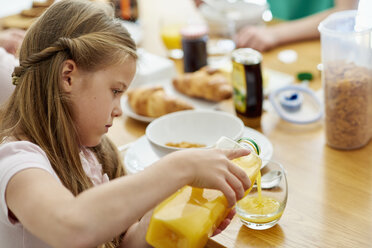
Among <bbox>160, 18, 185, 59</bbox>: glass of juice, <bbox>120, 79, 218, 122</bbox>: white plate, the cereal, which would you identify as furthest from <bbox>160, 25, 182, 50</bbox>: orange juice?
the cereal

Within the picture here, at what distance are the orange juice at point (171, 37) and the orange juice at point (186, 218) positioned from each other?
1.15 m

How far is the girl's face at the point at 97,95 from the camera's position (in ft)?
2.97

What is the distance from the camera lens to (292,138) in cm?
126

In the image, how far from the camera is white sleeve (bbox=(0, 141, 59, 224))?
76 centimetres

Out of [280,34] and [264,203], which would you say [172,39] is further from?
[264,203]

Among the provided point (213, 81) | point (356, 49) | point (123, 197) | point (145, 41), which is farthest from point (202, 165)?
point (145, 41)

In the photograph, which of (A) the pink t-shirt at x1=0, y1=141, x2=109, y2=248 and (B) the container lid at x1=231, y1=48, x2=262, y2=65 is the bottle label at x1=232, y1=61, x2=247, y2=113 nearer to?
(B) the container lid at x1=231, y1=48, x2=262, y2=65

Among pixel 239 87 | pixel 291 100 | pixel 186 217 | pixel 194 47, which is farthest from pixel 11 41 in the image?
pixel 186 217

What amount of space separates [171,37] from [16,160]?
119cm

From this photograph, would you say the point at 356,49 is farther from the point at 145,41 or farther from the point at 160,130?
the point at 145,41

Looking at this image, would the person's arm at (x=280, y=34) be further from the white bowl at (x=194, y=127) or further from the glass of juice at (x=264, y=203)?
the glass of juice at (x=264, y=203)

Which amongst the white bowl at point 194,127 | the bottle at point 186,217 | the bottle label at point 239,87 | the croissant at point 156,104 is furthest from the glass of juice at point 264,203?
the croissant at point 156,104

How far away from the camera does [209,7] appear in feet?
6.67

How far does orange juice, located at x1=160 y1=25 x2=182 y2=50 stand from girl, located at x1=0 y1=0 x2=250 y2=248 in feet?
2.90
